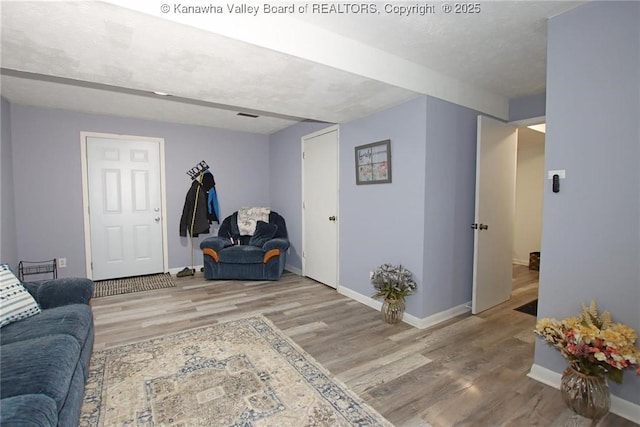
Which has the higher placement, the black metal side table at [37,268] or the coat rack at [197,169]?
the coat rack at [197,169]

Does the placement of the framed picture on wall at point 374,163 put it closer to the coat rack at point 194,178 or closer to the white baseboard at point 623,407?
the white baseboard at point 623,407

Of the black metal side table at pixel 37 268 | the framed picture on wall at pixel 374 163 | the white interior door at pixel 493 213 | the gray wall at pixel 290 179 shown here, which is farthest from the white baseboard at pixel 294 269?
the black metal side table at pixel 37 268

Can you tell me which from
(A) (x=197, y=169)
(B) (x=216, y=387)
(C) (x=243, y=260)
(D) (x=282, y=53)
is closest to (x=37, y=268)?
(A) (x=197, y=169)

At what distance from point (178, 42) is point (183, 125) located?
311 cm

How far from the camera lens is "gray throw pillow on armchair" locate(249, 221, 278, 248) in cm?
452

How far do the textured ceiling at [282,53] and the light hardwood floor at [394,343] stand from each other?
209 centimetres

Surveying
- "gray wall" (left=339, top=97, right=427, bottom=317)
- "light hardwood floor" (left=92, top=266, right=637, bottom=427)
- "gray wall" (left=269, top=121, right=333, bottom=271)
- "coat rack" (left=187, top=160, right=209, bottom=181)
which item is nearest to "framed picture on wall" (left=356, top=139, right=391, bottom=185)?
"gray wall" (left=339, top=97, right=427, bottom=317)

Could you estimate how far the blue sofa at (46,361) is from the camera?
3.63 feet

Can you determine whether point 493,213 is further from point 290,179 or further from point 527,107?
point 290,179

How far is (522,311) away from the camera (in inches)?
127

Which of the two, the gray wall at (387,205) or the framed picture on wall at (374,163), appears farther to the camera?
the framed picture on wall at (374,163)

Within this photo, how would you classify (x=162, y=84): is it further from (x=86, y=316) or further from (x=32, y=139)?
(x=32, y=139)

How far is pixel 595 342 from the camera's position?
1563mm

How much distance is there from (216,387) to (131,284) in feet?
9.34
